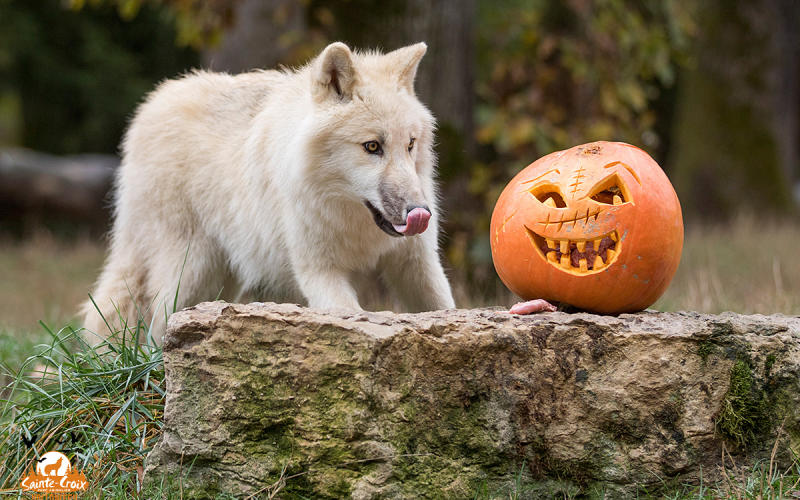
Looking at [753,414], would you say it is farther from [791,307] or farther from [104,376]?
[104,376]

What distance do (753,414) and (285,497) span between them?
1785 mm

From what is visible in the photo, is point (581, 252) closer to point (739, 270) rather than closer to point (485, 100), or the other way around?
point (739, 270)

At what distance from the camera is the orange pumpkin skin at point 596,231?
322 centimetres

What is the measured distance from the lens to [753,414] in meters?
3.10

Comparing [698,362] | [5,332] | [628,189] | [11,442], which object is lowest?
[5,332]

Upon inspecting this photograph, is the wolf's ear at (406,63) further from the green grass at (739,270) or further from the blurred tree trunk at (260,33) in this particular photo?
the blurred tree trunk at (260,33)

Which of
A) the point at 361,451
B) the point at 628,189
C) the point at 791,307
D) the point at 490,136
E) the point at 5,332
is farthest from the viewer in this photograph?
the point at 490,136

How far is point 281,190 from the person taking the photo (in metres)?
4.41

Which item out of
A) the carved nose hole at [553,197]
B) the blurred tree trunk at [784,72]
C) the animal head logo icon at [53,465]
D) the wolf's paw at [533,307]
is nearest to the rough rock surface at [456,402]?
the wolf's paw at [533,307]

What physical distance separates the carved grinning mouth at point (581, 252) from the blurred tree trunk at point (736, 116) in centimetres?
1143

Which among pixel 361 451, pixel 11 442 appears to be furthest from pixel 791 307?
pixel 11 442

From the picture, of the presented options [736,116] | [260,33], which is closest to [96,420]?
[260,33]

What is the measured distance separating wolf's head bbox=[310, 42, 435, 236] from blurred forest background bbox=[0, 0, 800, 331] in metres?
2.00

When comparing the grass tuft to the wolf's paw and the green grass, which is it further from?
the green grass
